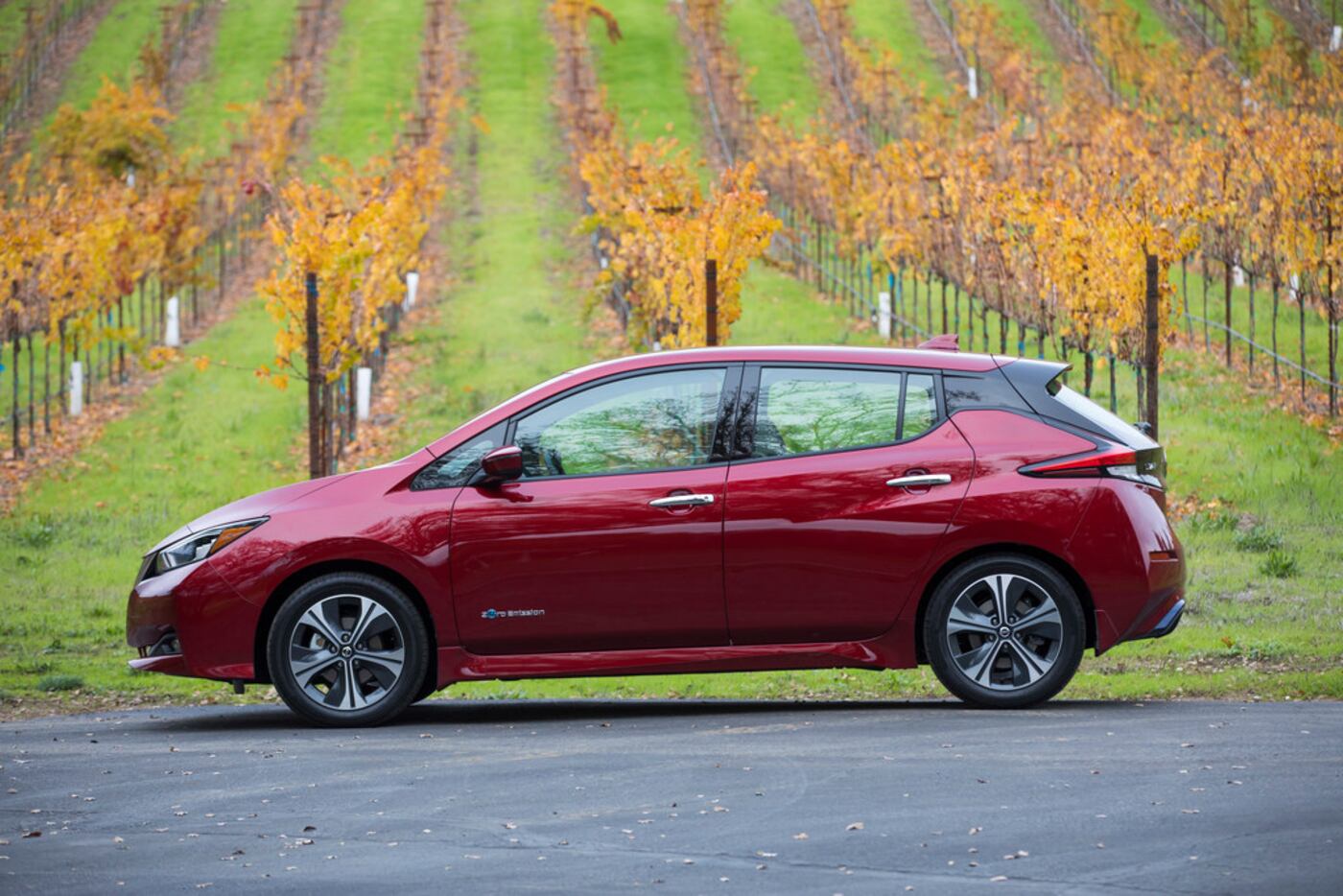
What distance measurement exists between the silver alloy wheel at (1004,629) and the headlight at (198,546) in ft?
10.8

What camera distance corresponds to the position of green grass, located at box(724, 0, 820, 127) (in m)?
63.3

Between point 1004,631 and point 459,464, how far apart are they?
2663 mm

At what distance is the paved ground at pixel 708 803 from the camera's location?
5625mm

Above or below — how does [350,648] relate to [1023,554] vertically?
below

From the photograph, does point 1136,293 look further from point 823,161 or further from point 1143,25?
point 1143,25

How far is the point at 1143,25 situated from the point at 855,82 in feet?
47.5

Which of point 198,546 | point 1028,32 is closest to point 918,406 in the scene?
point 198,546

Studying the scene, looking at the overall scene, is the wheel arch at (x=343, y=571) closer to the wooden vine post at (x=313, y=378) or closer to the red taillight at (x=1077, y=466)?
the red taillight at (x=1077, y=466)

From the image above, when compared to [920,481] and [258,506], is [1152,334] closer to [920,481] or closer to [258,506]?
[920,481]

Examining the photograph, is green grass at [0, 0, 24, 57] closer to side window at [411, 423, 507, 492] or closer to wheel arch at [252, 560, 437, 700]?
wheel arch at [252, 560, 437, 700]

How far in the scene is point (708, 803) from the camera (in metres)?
6.60

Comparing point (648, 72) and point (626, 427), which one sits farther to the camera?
point (648, 72)

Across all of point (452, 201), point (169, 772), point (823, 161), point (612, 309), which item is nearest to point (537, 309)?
point (612, 309)

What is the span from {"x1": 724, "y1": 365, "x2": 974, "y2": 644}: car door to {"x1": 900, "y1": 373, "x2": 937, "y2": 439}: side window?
0.16 ft
